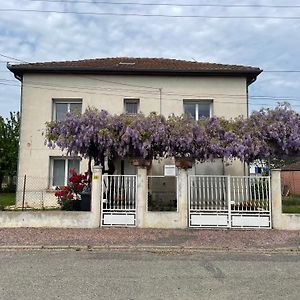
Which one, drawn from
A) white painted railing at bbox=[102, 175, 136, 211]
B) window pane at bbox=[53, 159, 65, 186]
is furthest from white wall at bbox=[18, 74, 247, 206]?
white painted railing at bbox=[102, 175, 136, 211]

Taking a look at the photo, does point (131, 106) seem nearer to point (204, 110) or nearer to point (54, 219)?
point (204, 110)

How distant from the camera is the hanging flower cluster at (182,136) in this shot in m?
12.9

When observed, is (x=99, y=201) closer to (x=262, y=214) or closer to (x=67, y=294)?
(x=262, y=214)

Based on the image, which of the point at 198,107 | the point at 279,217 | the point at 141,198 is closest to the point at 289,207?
the point at 279,217

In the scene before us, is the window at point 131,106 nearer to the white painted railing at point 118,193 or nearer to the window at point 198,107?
the window at point 198,107

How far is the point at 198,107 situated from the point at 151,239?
9.67 metres

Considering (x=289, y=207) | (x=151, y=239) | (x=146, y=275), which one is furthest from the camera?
(x=289, y=207)

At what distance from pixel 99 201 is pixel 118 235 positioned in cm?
163

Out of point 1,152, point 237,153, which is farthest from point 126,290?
point 1,152

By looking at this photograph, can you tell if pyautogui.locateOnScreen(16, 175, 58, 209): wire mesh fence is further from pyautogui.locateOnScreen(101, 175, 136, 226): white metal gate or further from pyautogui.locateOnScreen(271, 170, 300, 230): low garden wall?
pyautogui.locateOnScreen(271, 170, 300, 230): low garden wall

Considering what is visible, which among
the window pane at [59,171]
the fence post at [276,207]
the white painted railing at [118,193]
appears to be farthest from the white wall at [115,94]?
the fence post at [276,207]

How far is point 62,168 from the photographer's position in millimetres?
17859

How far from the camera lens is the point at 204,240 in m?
9.86

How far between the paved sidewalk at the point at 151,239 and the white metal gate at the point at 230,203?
42 centimetres
